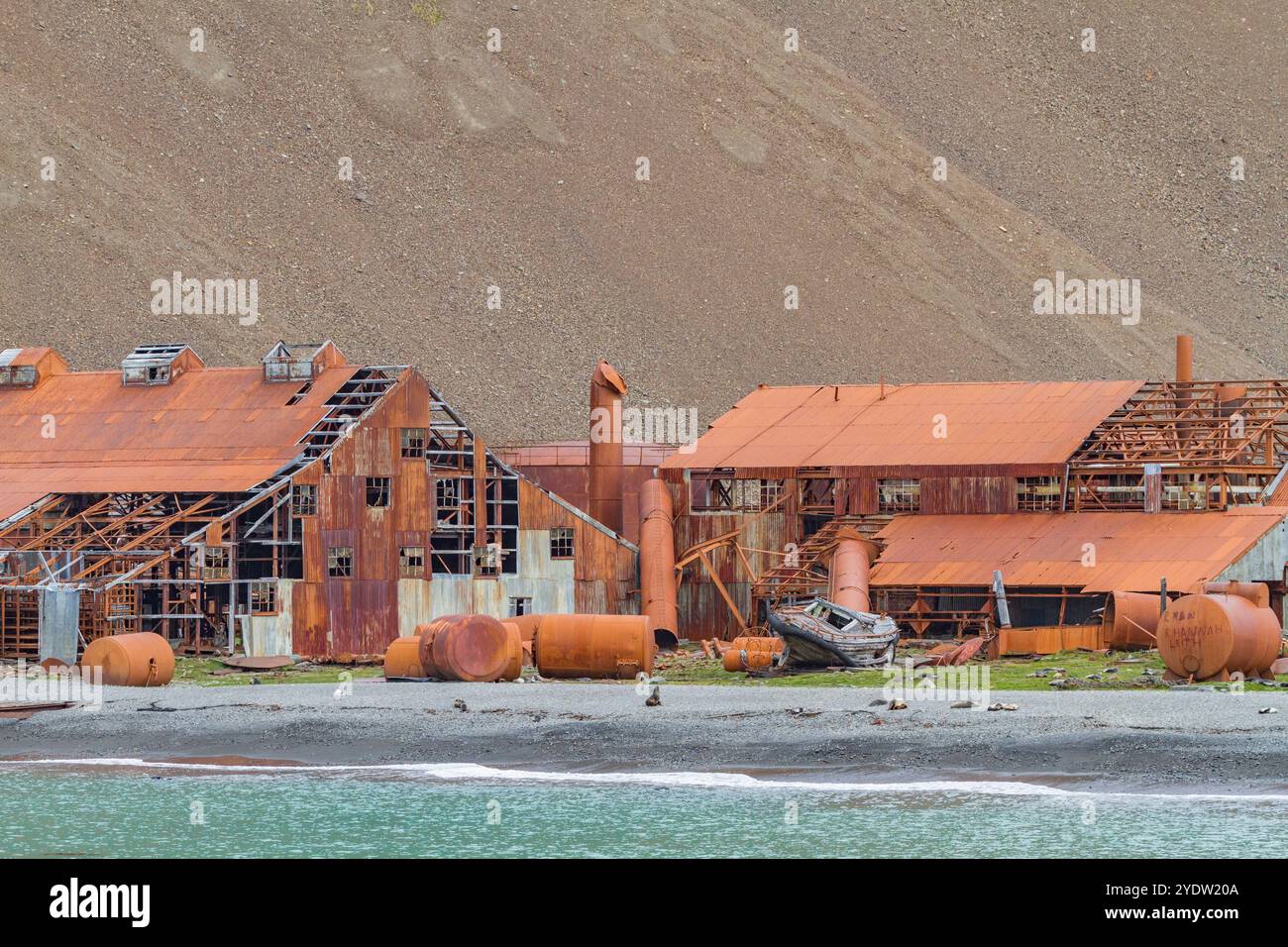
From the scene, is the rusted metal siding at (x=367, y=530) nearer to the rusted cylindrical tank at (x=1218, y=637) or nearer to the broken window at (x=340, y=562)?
the broken window at (x=340, y=562)

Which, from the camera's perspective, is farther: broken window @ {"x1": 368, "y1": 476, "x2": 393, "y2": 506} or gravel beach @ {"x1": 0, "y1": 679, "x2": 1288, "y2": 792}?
broken window @ {"x1": 368, "y1": 476, "x2": 393, "y2": 506}

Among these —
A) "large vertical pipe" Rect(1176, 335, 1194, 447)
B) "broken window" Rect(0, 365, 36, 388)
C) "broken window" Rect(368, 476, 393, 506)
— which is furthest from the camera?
"broken window" Rect(0, 365, 36, 388)

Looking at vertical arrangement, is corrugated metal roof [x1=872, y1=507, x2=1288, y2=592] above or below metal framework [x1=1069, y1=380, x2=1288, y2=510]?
below

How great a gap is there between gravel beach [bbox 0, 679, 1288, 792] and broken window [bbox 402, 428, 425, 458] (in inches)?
669

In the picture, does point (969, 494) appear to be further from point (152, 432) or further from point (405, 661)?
point (152, 432)

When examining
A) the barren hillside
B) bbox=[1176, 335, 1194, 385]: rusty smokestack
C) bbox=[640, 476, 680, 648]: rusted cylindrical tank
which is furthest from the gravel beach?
the barren hillside

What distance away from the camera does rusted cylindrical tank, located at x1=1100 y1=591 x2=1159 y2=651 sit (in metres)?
58.5

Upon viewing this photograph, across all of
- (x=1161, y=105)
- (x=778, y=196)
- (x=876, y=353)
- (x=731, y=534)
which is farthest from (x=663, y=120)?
(x=731, y=534)

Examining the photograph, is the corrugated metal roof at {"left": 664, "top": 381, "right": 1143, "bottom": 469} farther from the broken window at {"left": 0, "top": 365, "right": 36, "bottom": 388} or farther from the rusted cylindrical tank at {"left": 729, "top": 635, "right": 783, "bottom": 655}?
the broken window at {"left": 0, "top": 365, "right": 36, "bottom": 388}

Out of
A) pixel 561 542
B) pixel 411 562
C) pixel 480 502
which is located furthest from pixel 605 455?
pixel 411 562

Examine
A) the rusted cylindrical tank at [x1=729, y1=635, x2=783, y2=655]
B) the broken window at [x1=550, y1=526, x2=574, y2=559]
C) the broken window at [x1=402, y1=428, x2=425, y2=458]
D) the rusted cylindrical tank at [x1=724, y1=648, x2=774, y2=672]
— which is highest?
the broken window at [x1=402, y1=428, x2=425, y2=458]

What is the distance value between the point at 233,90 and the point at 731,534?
79.7m
